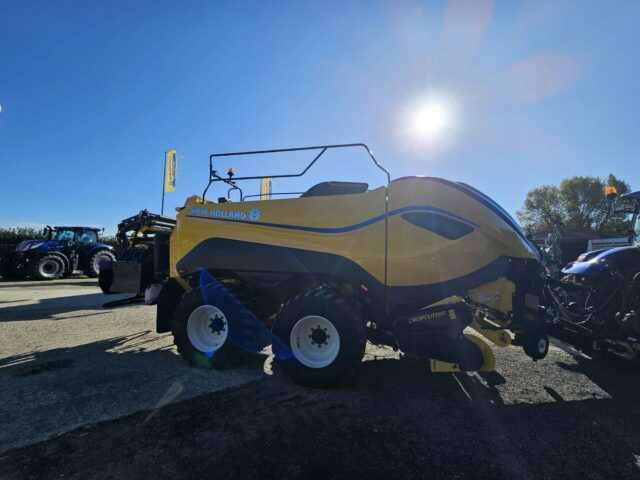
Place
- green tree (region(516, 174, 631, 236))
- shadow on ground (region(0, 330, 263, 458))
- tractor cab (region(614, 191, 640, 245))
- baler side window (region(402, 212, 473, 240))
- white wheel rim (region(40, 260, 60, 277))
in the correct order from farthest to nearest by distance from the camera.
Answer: green tree (region(516, 174, 631, 236))
white wheel rim (region(40, 260, 60, 277))
tractor cab (region(614, 191, 640, 245))
baler side window (region(402, 212, 473, 240))
shadow on ground (region(0, 330, 263, 458))

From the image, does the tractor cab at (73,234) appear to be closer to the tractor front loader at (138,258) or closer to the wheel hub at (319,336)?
the tractor front loader at (138,258)

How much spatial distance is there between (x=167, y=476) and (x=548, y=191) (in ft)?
149

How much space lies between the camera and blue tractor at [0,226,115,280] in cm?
1513

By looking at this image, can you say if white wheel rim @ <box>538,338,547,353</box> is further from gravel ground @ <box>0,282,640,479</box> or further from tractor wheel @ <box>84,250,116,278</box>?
tractor wheel @ <box>84,250,116,278</box>

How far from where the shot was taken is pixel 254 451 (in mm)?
2379

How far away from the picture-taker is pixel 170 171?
15.9m

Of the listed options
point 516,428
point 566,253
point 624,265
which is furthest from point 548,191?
point 516,428

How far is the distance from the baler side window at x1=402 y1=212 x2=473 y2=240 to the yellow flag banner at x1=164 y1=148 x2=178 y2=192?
14542mm

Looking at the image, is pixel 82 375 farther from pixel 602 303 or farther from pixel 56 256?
pixel 56 256

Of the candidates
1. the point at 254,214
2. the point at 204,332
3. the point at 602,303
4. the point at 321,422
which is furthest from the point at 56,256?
the point at 602,303

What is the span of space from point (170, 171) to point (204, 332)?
1351 cm

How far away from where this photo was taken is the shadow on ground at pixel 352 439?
2217 millimetres

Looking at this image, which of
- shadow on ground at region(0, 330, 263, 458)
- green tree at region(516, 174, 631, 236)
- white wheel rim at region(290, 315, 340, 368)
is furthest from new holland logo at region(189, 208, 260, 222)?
green tree at region(516, 174, 631, 236)

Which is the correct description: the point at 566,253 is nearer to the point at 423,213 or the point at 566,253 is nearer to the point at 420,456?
the point at 423,213
